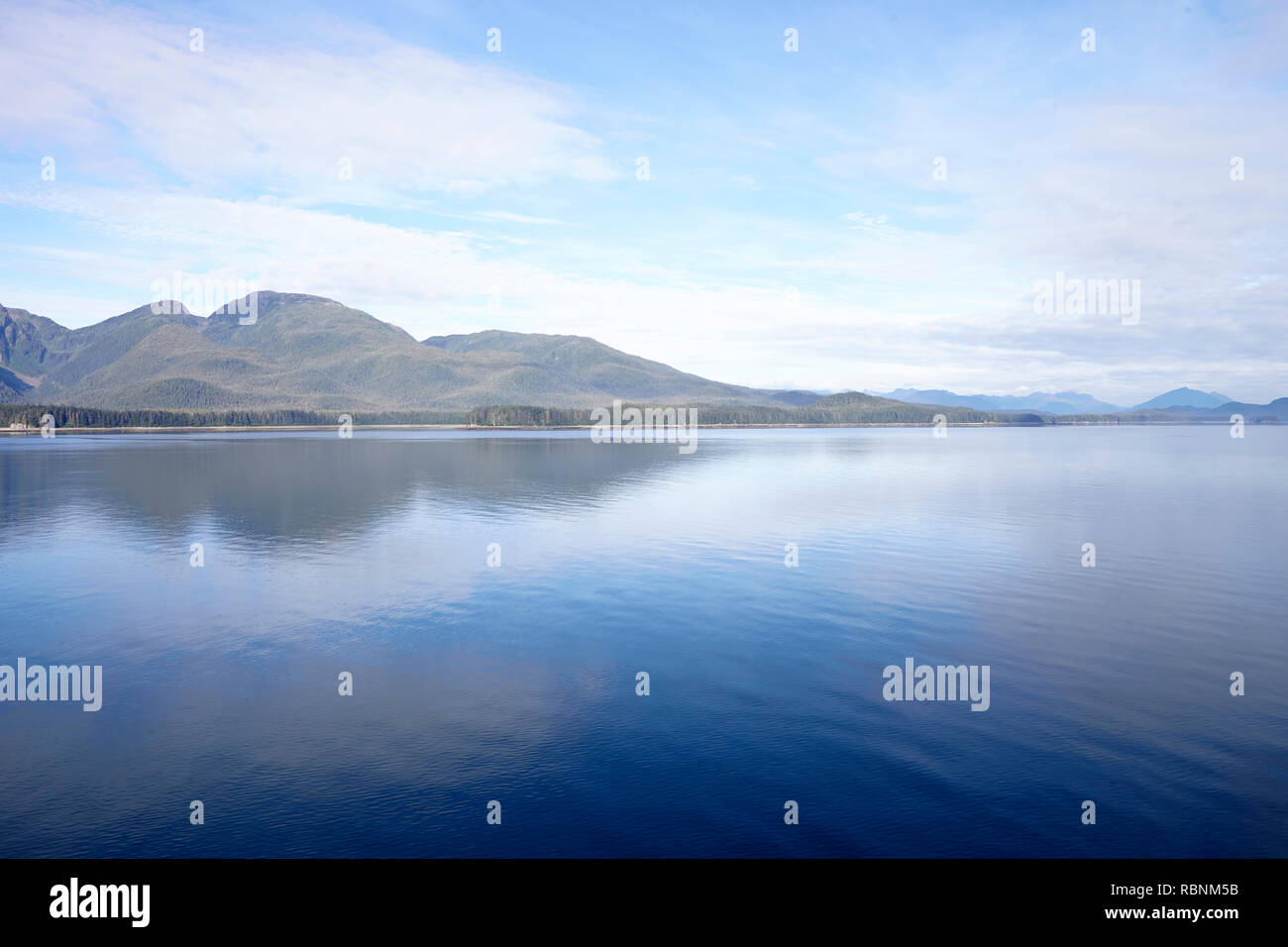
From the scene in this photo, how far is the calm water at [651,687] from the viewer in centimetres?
1586

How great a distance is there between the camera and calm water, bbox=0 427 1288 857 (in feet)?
52.0

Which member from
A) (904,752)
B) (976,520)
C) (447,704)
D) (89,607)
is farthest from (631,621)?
(976,520)

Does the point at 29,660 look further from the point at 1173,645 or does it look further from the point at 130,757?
the point at 1173,645
